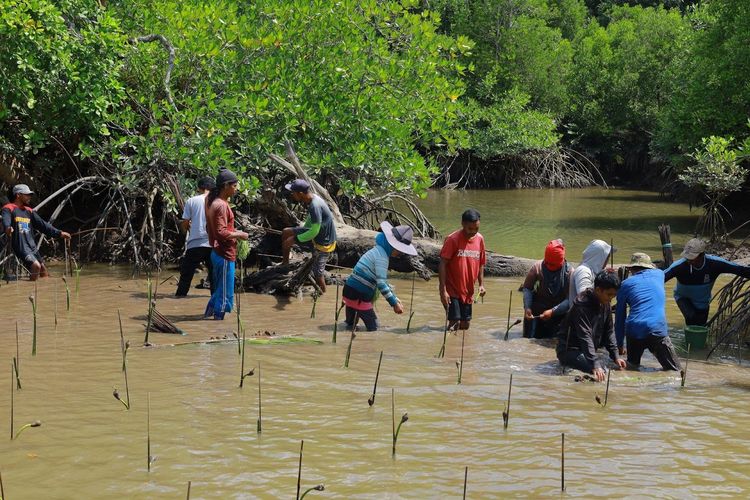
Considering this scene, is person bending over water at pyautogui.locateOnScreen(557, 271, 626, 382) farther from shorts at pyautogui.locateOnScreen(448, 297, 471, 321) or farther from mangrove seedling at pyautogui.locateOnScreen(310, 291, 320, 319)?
mangrove seedling at pyautogui.locateOnScreen(310, 291, 320, 319)

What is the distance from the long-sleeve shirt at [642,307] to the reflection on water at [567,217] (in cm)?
726

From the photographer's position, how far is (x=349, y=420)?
612 centimetres

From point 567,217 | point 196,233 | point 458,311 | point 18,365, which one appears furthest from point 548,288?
point 567,217

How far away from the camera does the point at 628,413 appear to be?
6.51 meters

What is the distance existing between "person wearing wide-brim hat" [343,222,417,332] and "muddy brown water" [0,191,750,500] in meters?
0.34

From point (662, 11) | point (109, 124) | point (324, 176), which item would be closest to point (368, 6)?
point (324, 176)

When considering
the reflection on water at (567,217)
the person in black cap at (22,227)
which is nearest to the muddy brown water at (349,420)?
the person in black cap at (22,227)

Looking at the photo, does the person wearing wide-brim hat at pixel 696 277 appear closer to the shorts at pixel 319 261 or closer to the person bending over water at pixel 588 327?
the person bending over water at pixel 588 327

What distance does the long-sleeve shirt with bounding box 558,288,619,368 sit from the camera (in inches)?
289

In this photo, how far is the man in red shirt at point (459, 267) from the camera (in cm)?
889

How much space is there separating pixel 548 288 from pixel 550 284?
0.14 feet

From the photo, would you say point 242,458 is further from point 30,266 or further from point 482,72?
point 482,72

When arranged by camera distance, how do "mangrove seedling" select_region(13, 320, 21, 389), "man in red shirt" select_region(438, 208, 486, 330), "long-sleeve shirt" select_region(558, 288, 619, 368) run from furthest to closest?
"man in red shirt" select_region(438, 208, 486, 330) → "long-sleeve shirt" select_region(558, 288, 619, 368) → "mangrove seedling" select_region(13, 320, 21, 389)

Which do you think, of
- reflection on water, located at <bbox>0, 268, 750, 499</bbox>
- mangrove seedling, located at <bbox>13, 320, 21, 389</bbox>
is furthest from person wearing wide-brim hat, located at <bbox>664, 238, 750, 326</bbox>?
mangrove seedling, located at <bbox>13, 320, 21, 389</bbox>
